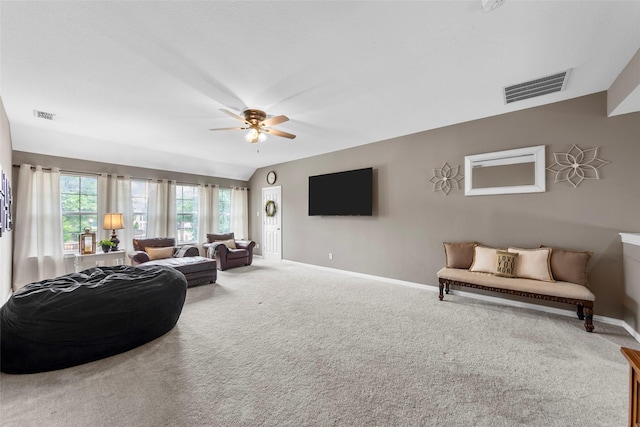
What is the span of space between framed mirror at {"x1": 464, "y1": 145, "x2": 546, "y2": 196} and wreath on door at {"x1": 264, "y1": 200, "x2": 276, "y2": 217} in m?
4.72

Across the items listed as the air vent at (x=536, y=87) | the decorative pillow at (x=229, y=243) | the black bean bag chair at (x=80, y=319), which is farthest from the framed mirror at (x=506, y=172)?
the decorative pillow at (x=229, y=243)

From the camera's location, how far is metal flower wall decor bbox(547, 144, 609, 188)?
9.82ft

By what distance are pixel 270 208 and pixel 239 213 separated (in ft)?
3.75

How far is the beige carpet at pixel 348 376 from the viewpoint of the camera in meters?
1.59

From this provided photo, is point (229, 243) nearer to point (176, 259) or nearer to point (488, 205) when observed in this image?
point (176, 259)

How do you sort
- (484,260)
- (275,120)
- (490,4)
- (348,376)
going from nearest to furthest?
(490,4) < (348,376) < (275,120) < (484,260)

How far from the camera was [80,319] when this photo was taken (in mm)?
2113

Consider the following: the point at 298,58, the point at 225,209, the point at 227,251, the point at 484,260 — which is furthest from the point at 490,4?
the point at 225,209

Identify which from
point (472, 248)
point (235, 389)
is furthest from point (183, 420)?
point (472, 248)

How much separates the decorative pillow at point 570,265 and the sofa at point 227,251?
5597mm

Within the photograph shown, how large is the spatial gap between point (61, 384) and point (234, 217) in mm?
5714

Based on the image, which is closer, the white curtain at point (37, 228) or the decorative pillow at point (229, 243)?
the white curtain at point (37, 228)

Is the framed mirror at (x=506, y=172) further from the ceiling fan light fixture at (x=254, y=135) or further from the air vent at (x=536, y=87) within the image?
the ceiling fan light fixture at (x=254, y=135)

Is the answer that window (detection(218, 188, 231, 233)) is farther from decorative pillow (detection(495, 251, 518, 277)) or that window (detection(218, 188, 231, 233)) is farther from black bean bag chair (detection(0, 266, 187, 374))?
decorative pillow (detection(495, 251, 518, 277))
